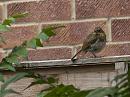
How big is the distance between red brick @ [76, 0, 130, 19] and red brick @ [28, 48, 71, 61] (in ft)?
0.47

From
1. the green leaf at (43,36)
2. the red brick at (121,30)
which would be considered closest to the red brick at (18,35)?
the red brick at (121,30)

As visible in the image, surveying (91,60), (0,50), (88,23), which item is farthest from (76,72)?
(0,50)

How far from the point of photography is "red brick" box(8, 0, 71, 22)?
166cm

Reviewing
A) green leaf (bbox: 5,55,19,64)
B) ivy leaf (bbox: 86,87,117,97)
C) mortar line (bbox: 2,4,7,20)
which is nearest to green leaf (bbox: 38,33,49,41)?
green leaf (bbox: 5,55,19,64)

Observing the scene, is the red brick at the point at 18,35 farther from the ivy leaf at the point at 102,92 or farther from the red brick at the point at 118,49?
the ivy leaf at the point at 102,92

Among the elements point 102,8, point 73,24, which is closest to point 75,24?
point 73,24

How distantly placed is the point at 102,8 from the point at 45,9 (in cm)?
23

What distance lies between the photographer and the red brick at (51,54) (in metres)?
1.59

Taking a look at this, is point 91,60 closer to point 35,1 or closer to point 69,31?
point 69,31

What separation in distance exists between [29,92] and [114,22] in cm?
61

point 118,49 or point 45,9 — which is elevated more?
point 45,9

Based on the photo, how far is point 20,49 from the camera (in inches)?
27.9

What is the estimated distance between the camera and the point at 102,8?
1619 millimetres

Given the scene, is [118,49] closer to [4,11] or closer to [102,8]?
[102,8]
